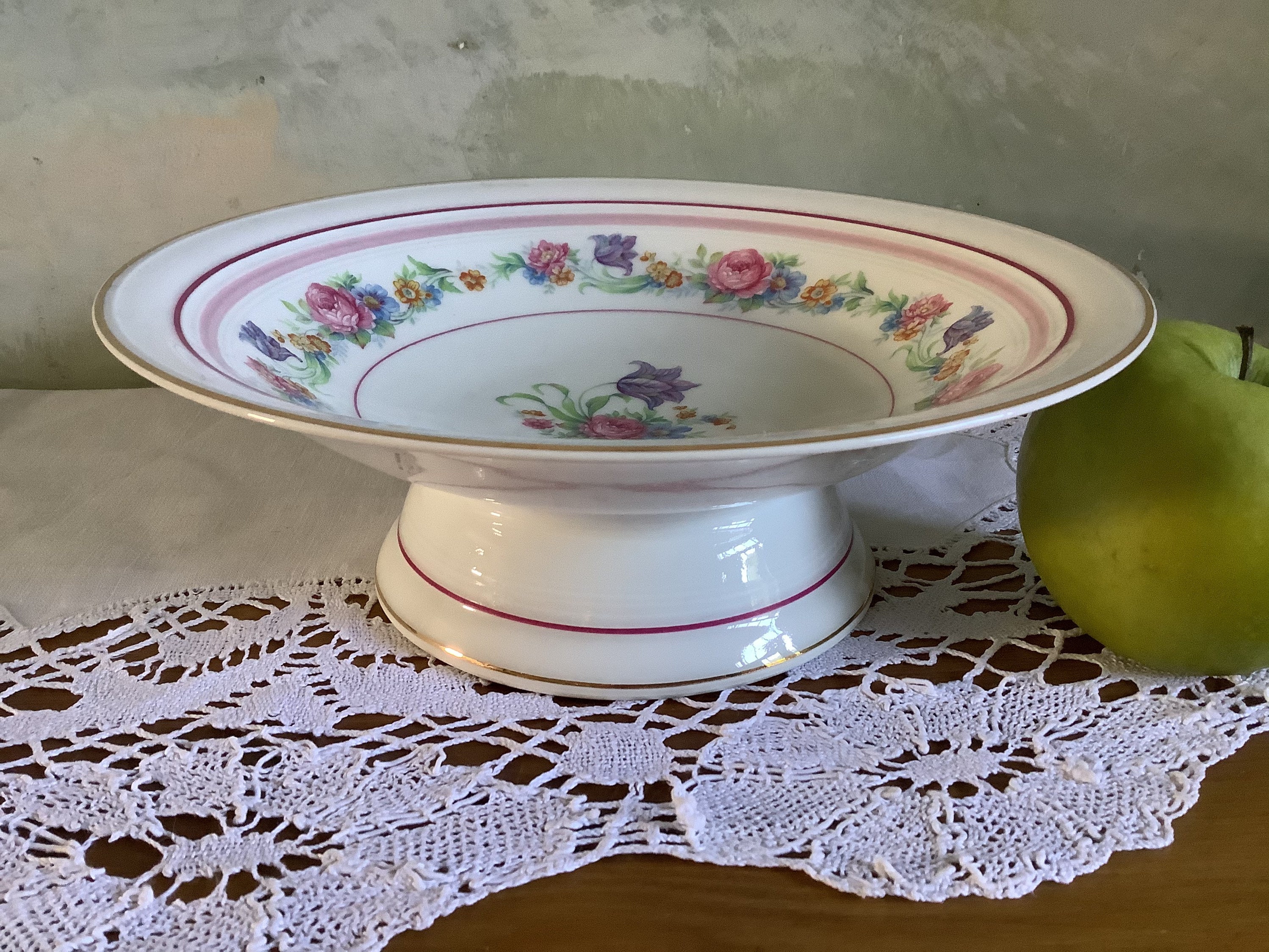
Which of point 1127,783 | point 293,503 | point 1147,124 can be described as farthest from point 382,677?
point 1147,124

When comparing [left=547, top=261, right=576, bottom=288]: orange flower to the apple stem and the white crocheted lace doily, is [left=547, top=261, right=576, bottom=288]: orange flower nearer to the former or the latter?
the white crocheted lace doily

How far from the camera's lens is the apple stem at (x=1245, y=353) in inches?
19.1

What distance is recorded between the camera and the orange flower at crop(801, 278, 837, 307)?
0.62 m

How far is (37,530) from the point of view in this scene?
62 cm

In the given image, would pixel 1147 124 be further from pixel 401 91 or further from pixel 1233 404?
pixel 401 91

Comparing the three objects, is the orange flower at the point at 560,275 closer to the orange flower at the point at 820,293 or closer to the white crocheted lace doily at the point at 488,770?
the orange flower at the point at 820,293

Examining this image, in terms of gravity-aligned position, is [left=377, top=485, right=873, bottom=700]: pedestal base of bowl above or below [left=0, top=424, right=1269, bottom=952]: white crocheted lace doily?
above

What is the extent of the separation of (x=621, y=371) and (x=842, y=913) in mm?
336

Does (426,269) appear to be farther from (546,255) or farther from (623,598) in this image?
(623,598)

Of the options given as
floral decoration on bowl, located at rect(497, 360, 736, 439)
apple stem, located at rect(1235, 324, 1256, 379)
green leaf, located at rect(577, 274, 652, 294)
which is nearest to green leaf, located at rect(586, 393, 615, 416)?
floral decoration on bowl, located at rect(497, 360, 736, 439)

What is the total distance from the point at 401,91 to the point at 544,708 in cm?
53

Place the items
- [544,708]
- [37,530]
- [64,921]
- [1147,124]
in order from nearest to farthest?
1. [64,921]
2. [544,708]
3. [37,530]
4. [1147,124]

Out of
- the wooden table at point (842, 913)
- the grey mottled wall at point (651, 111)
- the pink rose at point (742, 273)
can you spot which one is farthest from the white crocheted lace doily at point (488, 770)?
the grey mottled wall at point (651, 111)

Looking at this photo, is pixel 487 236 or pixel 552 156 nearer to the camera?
pixel 487 236
